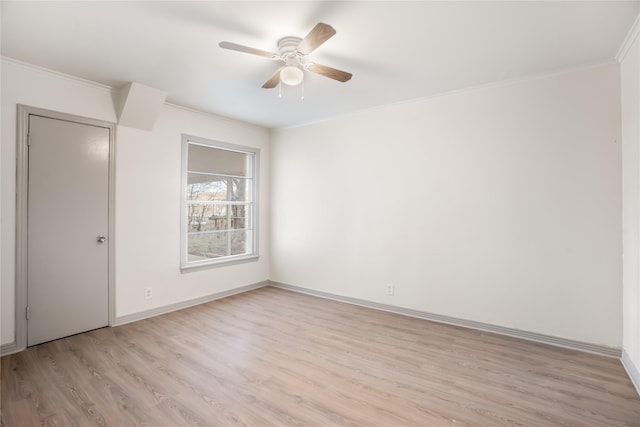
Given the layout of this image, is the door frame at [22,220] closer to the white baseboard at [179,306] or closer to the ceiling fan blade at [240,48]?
the white baseboard at [179,306]

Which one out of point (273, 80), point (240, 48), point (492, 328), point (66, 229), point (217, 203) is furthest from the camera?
point (217, 203)

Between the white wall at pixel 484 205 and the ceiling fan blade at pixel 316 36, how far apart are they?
77.5 inches

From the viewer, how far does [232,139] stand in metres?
4.59

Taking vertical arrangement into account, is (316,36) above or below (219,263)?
above

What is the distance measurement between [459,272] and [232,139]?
11.5 feet

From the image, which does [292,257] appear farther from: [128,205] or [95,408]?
[95,408]

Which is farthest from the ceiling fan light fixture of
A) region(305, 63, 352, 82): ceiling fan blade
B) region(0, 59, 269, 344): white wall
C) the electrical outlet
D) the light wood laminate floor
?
the electrical outlet

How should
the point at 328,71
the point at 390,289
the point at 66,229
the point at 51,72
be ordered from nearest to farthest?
the point at 328,71
the point at 51,72
the point at 66,229
the point at 390,289

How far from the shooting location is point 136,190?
355cm

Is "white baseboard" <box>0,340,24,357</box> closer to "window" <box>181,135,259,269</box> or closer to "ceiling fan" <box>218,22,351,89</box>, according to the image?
"window" <box>181,135,259,269</box>

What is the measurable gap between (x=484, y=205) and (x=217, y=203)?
343 centimetres

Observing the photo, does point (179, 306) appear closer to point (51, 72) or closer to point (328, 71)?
point (51, 72)

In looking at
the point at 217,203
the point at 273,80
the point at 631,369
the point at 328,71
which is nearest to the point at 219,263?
the point at 217,203

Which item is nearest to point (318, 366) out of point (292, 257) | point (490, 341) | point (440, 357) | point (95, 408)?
point (440, 357)
